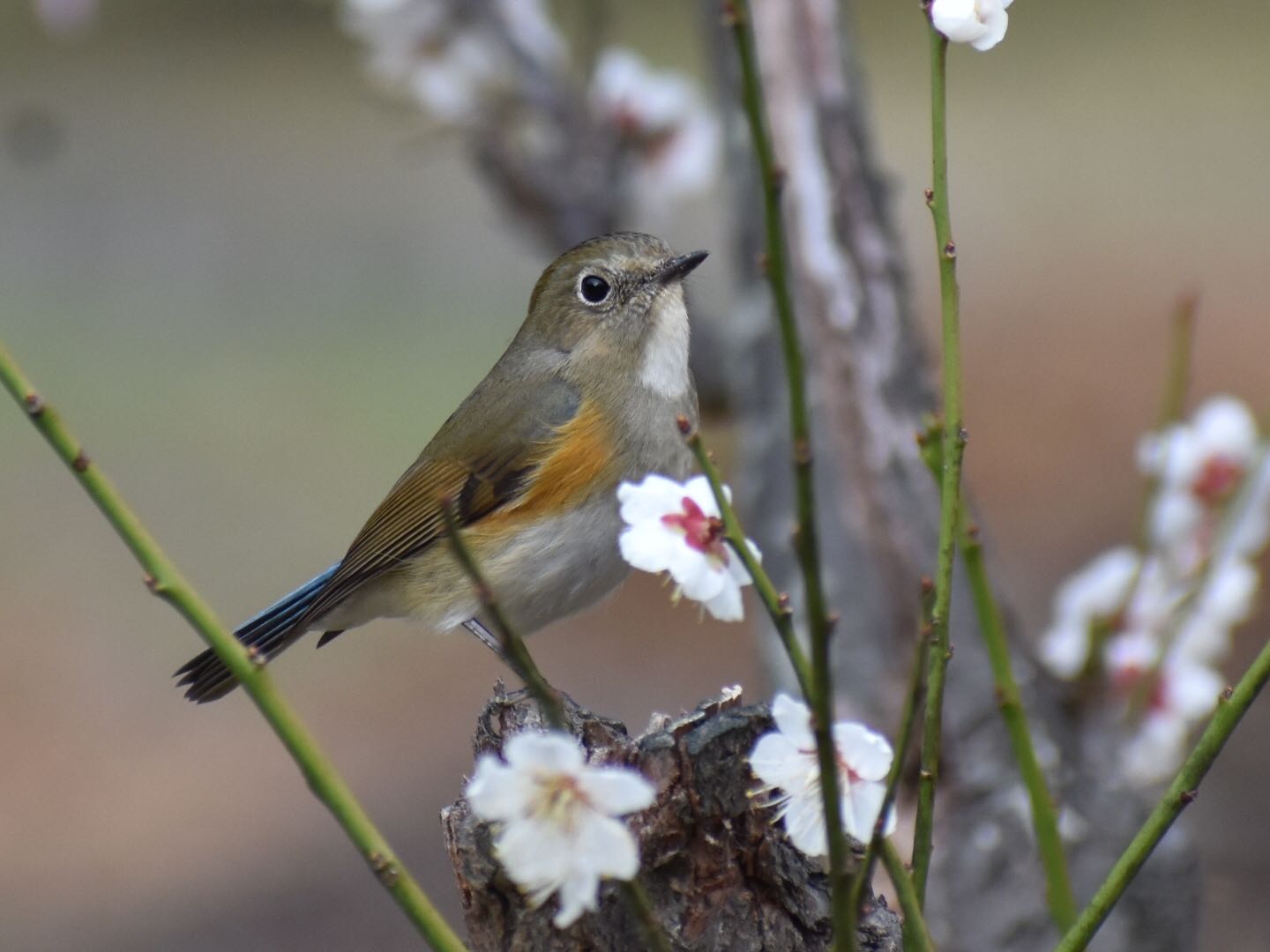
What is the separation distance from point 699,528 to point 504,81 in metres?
3.69

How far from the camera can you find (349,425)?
1067 centimetres

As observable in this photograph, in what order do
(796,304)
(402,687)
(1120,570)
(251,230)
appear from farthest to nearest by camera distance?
(251,230) → (402,687) → (796,304) → (1120,570)

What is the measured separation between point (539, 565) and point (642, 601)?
600 cm

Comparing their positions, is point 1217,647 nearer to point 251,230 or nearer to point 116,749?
point 116,749

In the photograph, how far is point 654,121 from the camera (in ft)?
16.4

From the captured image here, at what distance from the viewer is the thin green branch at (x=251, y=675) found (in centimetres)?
147

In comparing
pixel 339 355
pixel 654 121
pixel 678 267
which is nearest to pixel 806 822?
pixel 678 267

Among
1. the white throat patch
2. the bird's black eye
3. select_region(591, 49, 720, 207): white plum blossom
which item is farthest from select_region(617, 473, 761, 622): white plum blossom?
select_region(591, 49, 720, 207): white plum blossom

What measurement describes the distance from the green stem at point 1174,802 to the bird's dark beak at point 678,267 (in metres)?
1.80

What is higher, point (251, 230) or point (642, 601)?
point (251, 230)

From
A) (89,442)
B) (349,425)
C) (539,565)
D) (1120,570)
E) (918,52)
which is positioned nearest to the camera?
(539,565)

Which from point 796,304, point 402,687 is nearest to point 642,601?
point 402,687

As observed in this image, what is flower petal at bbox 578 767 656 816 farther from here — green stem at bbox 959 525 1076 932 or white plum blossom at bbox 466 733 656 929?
green stem at bbox 959 525 1076 932

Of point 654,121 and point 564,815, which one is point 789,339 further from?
point 654,121
